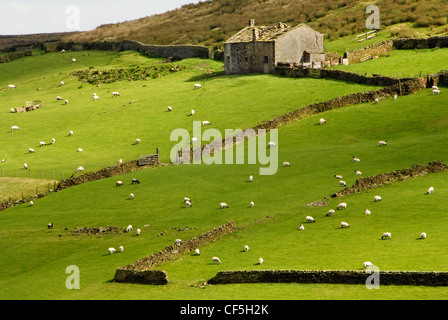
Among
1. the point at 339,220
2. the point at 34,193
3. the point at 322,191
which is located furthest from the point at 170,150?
the point at 339,220

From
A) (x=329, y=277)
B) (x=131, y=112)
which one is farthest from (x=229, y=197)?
(x=131, y=112)

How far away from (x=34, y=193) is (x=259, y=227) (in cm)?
2211

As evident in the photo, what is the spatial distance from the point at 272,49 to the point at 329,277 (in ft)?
188

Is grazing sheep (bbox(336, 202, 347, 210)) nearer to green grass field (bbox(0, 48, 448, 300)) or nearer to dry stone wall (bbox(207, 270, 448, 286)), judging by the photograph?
green grass field (bbox(0, 48, 448, 300))

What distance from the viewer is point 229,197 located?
58.5m

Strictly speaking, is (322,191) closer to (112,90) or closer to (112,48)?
(112,90)

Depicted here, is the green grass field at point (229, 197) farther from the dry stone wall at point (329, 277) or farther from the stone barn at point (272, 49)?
the stone barn at point (272, 49)

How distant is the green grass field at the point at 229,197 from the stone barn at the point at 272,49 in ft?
9.00

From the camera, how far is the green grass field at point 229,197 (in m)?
42.3

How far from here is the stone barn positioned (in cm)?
9312

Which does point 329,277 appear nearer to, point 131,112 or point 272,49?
point 131,112

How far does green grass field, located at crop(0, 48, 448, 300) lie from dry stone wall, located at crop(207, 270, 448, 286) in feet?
1.60

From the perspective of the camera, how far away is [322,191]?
5700cm

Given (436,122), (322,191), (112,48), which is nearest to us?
(322,191)
